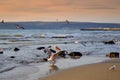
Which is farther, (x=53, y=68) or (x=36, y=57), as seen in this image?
(x=36, y=57)

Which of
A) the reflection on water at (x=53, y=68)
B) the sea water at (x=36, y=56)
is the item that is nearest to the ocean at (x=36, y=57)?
the sea water at (x=36, y=56)

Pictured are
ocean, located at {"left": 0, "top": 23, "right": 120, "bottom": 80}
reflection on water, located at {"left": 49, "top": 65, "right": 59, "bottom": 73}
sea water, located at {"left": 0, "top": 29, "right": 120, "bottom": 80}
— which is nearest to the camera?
ocean, located at {"left": 0, "top": 23, "right": 120, "bottom": 80}

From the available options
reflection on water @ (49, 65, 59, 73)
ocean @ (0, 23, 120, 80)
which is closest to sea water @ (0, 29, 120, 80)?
ocean @ (0, 23, 120, 80)

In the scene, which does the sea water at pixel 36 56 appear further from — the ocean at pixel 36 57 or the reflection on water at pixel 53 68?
the reflection on water at pixel 53 68

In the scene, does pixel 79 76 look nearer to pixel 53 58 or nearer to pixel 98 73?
pixel 98 73

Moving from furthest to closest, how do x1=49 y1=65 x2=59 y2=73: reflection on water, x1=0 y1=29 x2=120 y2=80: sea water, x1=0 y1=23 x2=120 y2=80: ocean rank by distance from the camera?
x1=49 y1=65 x2=59 y2=73: reflection on water < x1=0 y1=29 x2=120 y2=80: sea water < x1=0 y1=23 x2=120 y2=80: ocean

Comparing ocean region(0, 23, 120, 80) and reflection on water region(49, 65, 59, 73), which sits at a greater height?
reflection on water region(49, 65, 59, 73)

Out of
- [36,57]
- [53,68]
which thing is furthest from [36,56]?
[53,68]

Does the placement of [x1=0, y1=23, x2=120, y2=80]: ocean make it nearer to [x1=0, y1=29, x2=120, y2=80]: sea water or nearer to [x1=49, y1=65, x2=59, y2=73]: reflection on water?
[x1=0, y1=29, x2=120, y2=80]: sea water

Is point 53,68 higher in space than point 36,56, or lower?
higher

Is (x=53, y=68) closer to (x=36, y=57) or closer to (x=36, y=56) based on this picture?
(x=36, y=57)

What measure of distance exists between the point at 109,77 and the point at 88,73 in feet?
5.94

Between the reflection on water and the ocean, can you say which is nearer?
the ocean

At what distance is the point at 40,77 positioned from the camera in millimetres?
16406
